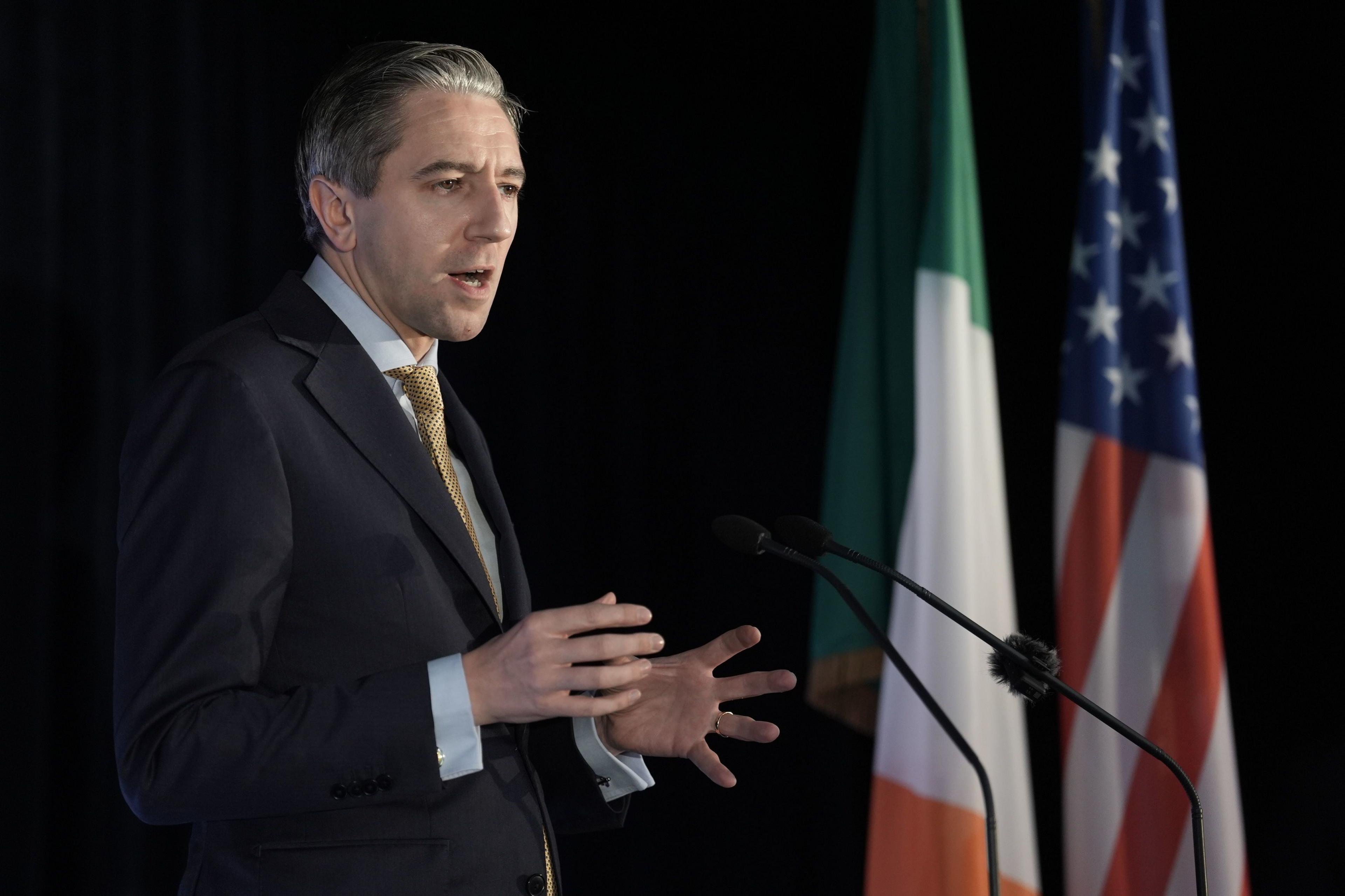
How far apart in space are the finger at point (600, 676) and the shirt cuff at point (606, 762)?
422 millimetres

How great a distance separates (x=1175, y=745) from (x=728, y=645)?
154 cm

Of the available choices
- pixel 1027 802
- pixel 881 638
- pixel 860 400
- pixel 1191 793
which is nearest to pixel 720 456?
pixel 860 400

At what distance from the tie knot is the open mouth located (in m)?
0.13

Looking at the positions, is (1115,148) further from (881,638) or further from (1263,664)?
(881,638)

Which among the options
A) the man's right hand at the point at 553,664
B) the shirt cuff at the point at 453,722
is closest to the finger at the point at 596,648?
the man's right hand at the point at 553,664

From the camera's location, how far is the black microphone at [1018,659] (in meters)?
1.34

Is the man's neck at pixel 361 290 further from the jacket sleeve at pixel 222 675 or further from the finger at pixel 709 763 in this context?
the finger at pixel 709 763

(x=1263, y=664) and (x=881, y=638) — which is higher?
(x=881, y=638)

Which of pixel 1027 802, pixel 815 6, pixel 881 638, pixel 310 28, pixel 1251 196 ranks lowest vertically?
pixel 1027 802

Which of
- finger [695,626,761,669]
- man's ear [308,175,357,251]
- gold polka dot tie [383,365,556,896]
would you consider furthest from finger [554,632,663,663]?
man's ear [308,175,357,251]

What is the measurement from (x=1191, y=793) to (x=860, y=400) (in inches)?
66.7

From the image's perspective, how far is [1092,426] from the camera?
9.11ft

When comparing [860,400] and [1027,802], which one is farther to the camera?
[860,400]

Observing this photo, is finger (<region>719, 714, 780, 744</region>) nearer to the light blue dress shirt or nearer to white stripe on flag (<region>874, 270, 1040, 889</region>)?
the light blue dress shirt
